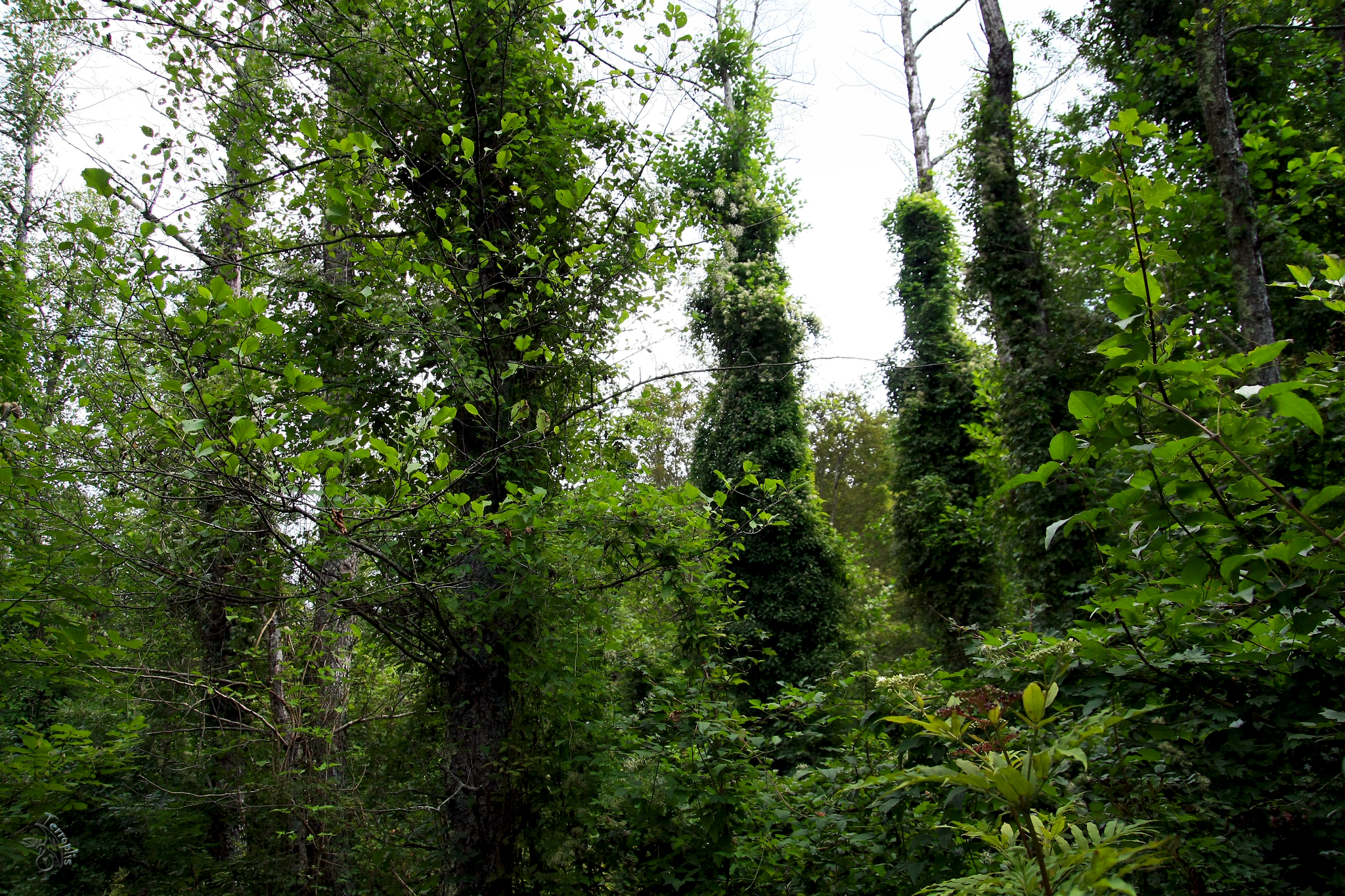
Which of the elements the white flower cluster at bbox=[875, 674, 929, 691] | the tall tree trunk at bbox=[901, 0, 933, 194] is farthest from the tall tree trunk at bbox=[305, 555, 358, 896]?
the tall tree trunk at bbox=[901, 0, 933, 194]

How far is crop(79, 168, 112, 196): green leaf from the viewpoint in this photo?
160 cm

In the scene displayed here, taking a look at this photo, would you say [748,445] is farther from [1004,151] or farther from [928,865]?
[928,865]

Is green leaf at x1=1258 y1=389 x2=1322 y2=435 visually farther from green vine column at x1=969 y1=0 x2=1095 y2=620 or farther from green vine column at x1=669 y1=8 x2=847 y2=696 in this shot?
green vine column at x1=669 y1=8 x2=847 y2=696

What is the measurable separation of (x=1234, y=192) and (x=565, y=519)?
18.9 ft

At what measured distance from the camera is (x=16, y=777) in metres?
2.98

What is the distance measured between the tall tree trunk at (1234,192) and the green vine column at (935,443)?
4.29 metres

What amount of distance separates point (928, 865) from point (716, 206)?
1125 cm

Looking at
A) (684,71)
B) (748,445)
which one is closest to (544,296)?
(684,71)

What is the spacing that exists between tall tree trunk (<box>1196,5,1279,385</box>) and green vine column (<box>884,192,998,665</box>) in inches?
169

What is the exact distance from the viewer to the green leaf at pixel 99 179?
5.25 ft

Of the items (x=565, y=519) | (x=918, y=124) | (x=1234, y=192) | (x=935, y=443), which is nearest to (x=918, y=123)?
(x=918, y=124)

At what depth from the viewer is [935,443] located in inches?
436

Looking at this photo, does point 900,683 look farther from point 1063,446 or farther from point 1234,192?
point 1234,192

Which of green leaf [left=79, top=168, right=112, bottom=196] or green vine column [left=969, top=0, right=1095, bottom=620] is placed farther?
green vine column [left=969, top=0, right=1095, bottom=620]
